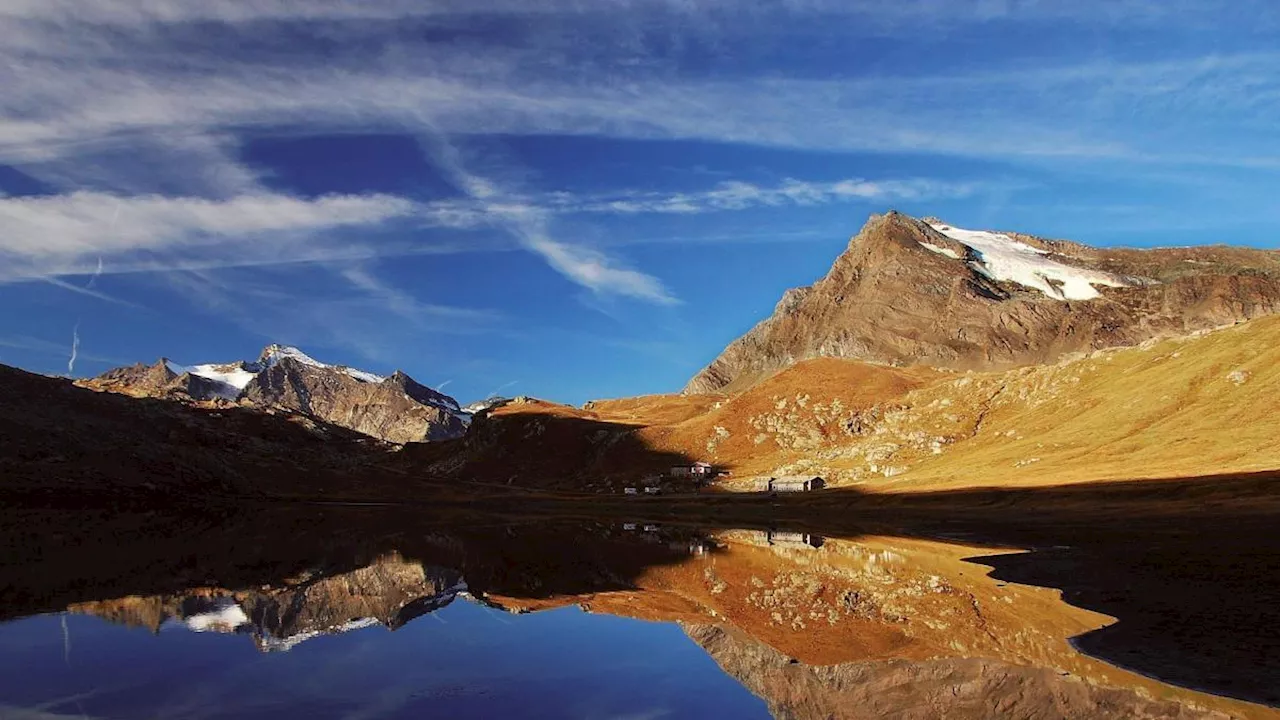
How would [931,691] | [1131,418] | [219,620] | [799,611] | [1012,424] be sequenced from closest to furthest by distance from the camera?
[931,691], [219,620], [799,611], [1131,418], [1012,424]

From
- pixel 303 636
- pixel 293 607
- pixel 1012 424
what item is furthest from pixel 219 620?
pixel 1012 424

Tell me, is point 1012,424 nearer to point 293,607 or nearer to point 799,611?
point 799,611

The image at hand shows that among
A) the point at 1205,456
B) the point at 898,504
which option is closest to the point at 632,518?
the point at 898,504

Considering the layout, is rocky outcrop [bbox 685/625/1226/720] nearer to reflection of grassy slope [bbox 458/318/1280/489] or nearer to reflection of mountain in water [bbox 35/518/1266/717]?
reflection of mountain in water [bbox 35/518/1266/717]

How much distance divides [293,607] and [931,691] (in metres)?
26.7

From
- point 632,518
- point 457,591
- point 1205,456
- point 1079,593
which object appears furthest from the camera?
point 632,518

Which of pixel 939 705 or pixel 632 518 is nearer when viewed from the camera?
pixel 939 705

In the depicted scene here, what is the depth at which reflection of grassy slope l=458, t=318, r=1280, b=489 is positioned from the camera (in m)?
94.0

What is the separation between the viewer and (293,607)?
34688 millimetres

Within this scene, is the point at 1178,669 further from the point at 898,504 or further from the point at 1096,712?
the point at 898,504

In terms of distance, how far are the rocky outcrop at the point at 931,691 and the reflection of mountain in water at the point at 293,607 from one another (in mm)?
15684

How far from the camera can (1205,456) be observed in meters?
85.5

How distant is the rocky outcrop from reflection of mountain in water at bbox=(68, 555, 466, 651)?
51.5 feet

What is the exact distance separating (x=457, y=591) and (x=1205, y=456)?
84.3 metres
